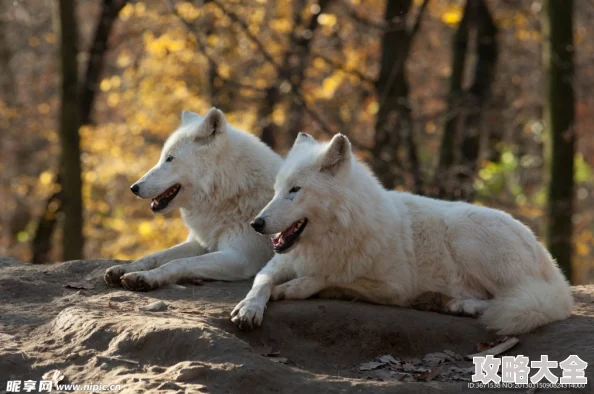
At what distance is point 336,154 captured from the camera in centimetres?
624

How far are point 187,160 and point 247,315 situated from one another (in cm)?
208

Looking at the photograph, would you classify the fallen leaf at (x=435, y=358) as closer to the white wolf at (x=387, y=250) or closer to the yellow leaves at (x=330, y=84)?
the white wolf at (x=387, y=250)

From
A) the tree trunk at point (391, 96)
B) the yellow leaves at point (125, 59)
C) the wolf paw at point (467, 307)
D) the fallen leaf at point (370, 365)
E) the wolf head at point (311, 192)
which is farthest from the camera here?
the yellow leaves at point (125, 59)

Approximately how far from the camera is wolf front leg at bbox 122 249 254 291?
261 inches

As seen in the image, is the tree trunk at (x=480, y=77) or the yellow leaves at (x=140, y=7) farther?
the yellow leaves at (x=140, y=7)

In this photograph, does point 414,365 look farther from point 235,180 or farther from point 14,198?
point 14,198

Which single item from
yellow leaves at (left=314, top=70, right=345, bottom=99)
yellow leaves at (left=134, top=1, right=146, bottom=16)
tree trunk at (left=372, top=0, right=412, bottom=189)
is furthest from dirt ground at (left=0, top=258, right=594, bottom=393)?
yellow leaves at (left=134, top=1, right=146, bottom=16)

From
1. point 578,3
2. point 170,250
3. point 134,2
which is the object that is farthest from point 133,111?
point 170,250

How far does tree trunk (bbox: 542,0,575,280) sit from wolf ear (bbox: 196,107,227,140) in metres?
6.42

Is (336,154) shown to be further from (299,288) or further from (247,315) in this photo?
(247,315)

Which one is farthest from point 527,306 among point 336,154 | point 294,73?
point 294,73

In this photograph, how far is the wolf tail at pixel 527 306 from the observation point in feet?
20.4

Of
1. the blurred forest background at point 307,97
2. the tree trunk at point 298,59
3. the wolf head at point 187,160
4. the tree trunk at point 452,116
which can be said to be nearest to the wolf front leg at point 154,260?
the wolf head at point 187,160

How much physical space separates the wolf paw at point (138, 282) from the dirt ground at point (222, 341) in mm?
93
